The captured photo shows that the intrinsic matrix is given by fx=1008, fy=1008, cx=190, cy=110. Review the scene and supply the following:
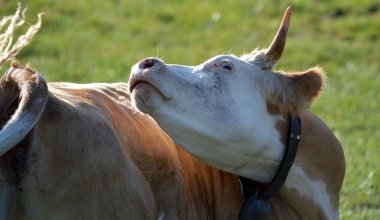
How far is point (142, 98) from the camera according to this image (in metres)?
4.79

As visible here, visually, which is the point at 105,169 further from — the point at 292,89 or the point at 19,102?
the point at 292,89

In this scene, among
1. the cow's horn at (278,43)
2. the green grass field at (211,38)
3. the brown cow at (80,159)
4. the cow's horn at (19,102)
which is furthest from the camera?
the green grass field at (211,38)

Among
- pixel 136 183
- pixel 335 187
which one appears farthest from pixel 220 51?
pixel 136 183

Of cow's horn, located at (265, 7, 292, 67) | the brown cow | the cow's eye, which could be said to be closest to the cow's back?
the brown cow

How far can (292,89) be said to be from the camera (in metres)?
5.25

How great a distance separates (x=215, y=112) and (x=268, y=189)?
0.55 m

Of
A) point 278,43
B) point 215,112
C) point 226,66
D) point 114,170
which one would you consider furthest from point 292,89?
point 114,170

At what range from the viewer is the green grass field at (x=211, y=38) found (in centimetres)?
1161

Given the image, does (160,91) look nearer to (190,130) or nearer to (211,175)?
(190,130)

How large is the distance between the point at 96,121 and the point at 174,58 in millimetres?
7671

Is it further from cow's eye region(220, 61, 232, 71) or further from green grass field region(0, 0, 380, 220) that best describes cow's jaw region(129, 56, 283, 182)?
green grass field region(0, 0, 380, 220)

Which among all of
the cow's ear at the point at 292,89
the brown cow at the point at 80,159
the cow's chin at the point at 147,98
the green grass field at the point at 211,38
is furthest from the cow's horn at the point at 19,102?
the green grass field at the point at 211,38

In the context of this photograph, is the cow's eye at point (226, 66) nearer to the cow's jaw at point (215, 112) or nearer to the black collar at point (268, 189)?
the cow's jaw at point (215, 112)

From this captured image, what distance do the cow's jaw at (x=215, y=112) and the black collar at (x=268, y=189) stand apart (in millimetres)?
41
